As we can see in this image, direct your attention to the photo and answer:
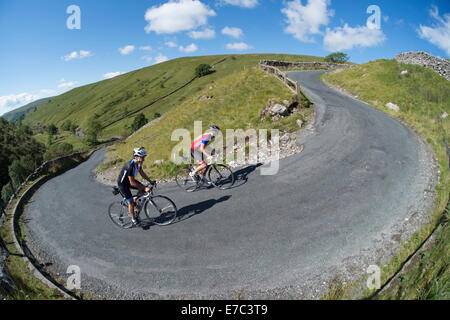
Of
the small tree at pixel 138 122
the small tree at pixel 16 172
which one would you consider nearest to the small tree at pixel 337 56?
the small tree at pixel 138 122

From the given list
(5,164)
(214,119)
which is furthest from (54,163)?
(5,164)

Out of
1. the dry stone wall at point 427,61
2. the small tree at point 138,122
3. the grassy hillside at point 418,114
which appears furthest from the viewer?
the small tree at point 138,122

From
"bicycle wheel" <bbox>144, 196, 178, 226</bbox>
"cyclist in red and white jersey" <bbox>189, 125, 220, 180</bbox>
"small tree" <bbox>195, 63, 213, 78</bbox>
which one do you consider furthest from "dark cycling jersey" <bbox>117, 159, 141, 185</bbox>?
"small tree" <bbox>195, 63, 213, 78</bbox>

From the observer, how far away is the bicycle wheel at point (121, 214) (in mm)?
7547

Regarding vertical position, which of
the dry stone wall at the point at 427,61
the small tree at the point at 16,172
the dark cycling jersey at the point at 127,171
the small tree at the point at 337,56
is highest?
the small tree at the point at 337,56

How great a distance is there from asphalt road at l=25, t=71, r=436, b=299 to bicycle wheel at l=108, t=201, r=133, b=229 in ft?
1.04

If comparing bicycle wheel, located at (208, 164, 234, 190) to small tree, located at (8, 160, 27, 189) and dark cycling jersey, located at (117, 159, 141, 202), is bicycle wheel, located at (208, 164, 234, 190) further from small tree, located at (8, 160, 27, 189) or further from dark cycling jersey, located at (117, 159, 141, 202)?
small tree, located at (8, 160, 27, 189)

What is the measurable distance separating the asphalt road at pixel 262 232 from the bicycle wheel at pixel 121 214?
318 mm

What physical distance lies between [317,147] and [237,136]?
508 centimetres

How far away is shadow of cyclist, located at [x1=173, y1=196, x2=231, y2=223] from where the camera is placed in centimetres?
763

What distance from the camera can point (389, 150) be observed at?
10828 millimetres

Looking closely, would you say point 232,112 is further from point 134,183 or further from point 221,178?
point 134,183

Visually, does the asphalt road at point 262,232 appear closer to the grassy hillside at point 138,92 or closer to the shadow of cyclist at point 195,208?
the shadow of cyclist at point 195,208

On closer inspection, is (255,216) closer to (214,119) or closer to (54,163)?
(214,119)
